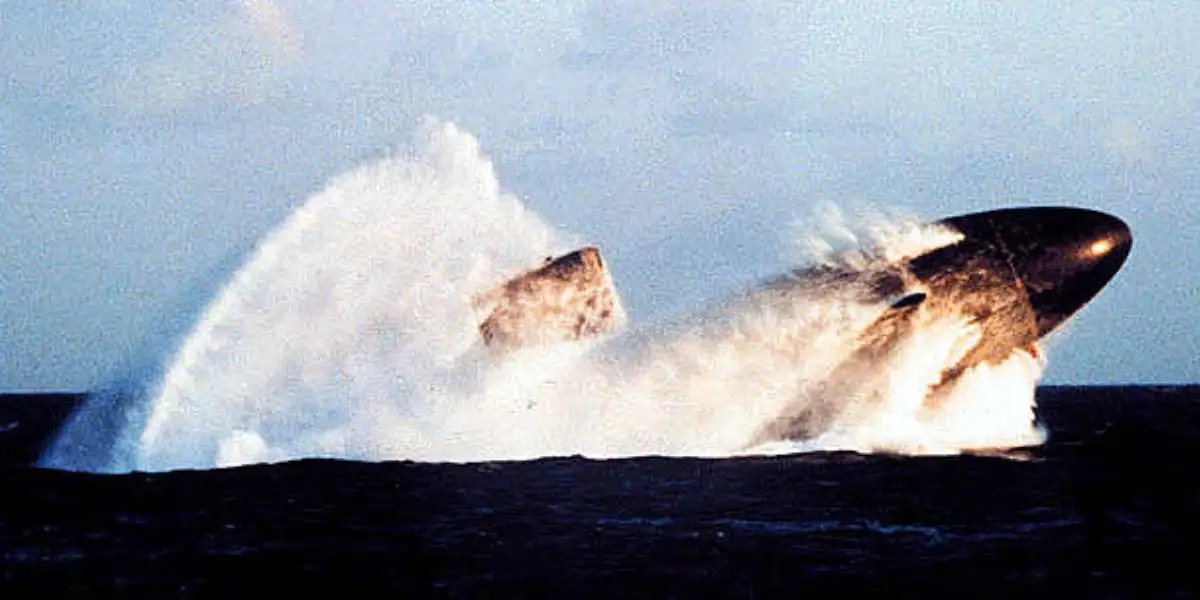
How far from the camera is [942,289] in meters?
33.5

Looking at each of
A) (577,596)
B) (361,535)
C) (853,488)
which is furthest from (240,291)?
(577,596)

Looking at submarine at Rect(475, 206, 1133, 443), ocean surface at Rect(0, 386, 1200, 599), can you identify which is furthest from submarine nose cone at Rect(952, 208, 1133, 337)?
ocean surface at Rect(0, 386, 1200, 599)

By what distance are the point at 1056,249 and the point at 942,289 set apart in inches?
135

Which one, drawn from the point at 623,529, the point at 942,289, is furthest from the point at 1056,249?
the point at 623,529

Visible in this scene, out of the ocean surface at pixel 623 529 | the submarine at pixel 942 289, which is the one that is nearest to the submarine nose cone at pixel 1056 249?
the submarine at pixel 942 289

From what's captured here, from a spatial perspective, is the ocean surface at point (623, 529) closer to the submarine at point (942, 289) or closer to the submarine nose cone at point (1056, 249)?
the submarine at point (942, 289)

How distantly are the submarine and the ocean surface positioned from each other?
3.39m

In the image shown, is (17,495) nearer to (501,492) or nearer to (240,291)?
(240,291)

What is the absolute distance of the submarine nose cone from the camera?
33812 mm

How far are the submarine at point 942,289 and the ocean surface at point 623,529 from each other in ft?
11.1

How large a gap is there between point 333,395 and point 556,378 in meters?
6.24

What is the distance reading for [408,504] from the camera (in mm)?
29172

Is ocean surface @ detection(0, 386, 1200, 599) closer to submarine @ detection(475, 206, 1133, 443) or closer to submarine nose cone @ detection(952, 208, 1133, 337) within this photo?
submarine @ detection(475, 206, 1133, 443)

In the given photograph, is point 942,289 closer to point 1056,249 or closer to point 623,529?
point 1056,249
